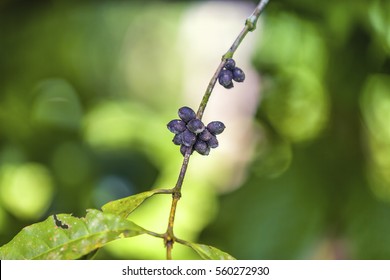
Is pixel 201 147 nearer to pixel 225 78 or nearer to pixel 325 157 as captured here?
pixel 225 78

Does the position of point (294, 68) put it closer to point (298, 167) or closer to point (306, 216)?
point (298, 167)

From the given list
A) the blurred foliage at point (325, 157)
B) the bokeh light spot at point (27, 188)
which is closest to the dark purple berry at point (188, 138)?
the blurred foliage at point (325, 157)

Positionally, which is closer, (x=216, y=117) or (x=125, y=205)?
(x=125, y=205)

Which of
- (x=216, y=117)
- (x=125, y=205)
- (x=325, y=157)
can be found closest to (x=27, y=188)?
(x=216, y=117)

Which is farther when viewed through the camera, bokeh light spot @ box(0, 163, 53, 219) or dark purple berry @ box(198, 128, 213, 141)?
bokeh light spot @ box(0, 163, 53, 219)

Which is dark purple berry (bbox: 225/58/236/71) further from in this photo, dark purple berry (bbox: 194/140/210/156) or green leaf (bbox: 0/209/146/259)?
green leaf (bbox: 0/209/146/259)

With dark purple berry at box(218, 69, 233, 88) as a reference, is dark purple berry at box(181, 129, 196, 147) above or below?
below

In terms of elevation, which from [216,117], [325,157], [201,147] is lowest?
[201,147]

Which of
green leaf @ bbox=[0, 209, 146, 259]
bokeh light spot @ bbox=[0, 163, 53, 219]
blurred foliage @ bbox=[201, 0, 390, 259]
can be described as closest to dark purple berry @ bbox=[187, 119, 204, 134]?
green leaf @ bbox=[0, 209, 146, 259]
